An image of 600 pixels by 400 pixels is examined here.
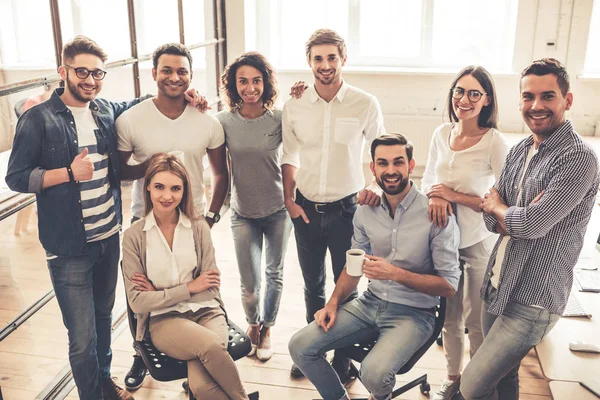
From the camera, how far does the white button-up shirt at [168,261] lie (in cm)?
232

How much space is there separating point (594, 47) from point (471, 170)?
379 cm

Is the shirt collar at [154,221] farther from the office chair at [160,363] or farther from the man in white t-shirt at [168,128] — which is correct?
the office chair at [160,363]

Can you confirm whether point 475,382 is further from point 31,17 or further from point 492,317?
point 31,17

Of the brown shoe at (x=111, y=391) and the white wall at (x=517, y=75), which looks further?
the white wall at (x=517, y=75)

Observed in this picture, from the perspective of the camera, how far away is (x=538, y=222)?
1.81m

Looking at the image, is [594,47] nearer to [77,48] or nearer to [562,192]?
[562,192]

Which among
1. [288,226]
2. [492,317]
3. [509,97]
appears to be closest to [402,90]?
[509,97]

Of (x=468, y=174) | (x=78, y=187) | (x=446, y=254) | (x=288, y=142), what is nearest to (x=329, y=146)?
(x=288, y=142)

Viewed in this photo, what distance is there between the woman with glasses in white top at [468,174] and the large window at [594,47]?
11.5 ft

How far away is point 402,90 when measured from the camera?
554 cm

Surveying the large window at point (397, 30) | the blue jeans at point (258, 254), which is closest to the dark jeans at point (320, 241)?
the blue jeans at point (258, 254)

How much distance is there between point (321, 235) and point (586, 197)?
1.18 m

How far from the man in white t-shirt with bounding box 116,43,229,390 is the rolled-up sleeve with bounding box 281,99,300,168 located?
11.8 inches

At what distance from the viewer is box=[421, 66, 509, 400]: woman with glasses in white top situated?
7.63 feet
